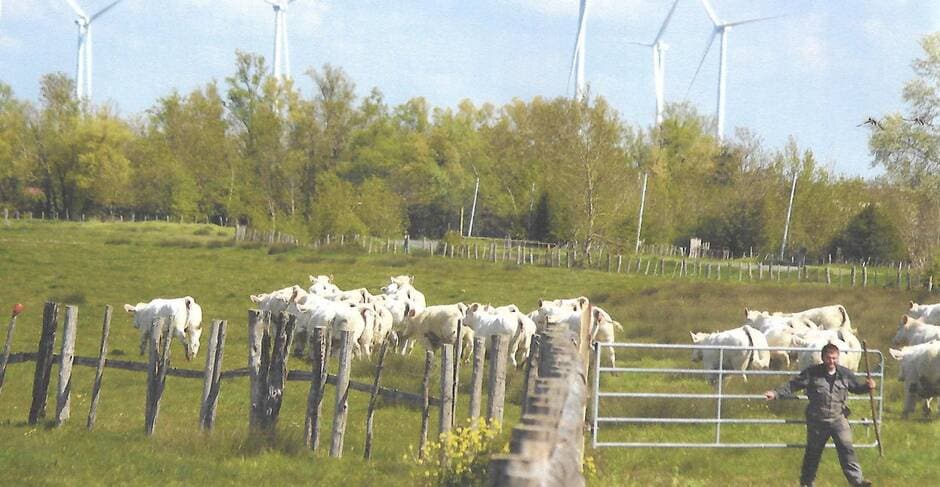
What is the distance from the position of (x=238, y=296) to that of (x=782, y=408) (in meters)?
21.0

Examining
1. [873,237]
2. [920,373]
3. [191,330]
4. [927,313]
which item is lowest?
[191,330]

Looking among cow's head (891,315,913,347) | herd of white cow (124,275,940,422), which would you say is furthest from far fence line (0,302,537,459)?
cow's head (891,315,913,347)

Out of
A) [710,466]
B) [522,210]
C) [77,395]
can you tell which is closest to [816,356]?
[710,466]

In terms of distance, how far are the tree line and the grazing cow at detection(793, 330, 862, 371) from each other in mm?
41655

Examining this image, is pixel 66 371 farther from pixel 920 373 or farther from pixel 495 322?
pixel 920 373

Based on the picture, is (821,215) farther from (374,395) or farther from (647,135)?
(374,395)

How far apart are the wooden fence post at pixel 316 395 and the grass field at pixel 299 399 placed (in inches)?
8.0

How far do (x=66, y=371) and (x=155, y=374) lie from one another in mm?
1490

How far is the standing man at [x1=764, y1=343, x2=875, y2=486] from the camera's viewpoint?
1166cm


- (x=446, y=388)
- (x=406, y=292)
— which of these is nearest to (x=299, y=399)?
(x=446, y=388)

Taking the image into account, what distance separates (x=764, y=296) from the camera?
38219mm

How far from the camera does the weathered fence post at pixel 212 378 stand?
45.0ft

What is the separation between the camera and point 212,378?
45.3 ft

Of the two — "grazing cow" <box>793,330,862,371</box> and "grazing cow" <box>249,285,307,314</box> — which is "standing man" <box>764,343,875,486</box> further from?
"grazing cow" <box>249,285,307,314</box>
